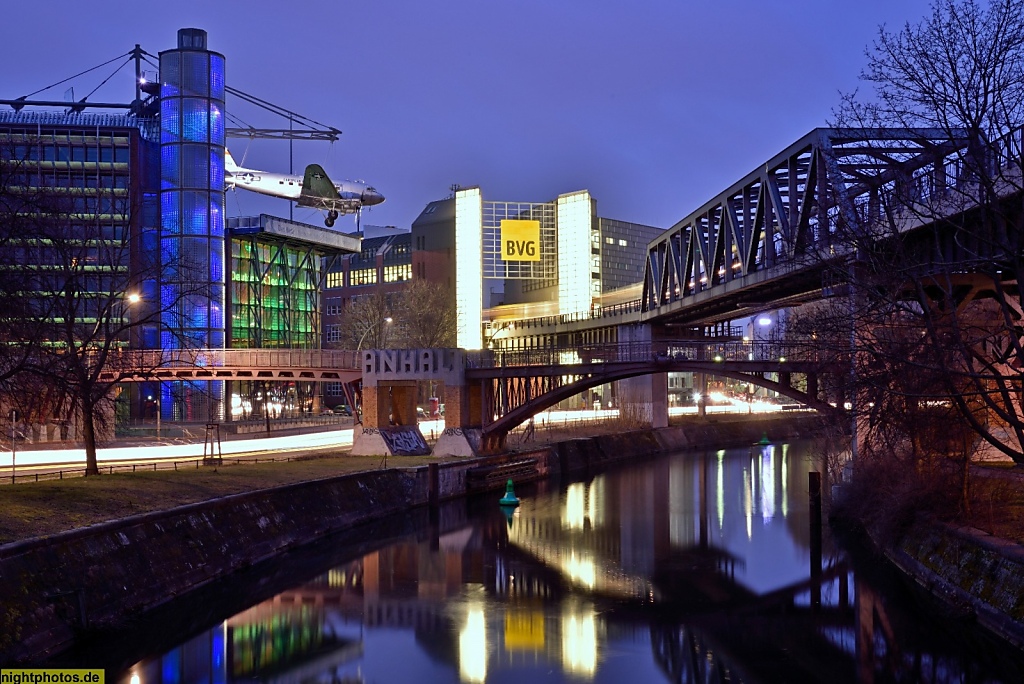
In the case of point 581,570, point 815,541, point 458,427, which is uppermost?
point 458,427

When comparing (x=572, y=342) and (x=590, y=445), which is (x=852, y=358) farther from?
(x=572, y=342)

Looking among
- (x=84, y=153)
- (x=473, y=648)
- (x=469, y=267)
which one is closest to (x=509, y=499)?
(x=473, y=648)

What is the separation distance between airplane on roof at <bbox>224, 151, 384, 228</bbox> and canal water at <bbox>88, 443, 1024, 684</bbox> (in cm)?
8731

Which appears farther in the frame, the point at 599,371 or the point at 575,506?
the point at 599,371

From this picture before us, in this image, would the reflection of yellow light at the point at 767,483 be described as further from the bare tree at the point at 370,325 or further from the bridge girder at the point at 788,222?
the bare tree at the point at 370,325

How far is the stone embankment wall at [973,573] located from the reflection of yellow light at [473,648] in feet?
40.9

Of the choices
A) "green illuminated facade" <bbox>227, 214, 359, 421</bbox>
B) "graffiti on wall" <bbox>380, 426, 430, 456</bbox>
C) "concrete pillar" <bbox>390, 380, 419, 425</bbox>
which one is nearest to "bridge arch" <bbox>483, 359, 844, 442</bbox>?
"graffiti on wall" <bbox>380, 426, 430, 456</bbox>

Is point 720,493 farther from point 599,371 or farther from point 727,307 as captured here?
point 727,307

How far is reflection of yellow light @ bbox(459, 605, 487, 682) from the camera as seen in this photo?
26.6 meters

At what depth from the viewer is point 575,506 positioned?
56.3 metres

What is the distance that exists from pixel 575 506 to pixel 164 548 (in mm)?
28199

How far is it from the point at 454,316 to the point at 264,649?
9387cm

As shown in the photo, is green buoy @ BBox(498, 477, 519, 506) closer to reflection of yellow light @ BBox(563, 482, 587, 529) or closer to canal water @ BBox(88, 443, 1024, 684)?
reflection of yellow light @ BBox(563, 482, 587, 529)

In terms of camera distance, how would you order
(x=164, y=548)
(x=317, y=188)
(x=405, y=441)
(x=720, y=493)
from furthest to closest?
(x=317, y=188)
(x=405, y=441)
(x=720, y=493)
(x=164, y=548)
